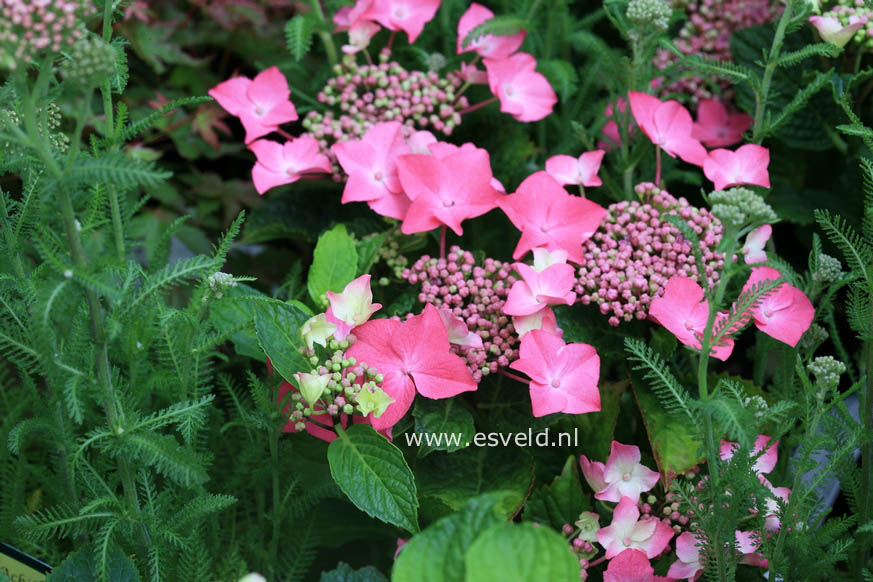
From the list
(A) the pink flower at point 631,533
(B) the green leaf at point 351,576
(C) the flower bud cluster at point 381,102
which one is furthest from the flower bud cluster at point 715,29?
(B) the green leaf at point 351,576

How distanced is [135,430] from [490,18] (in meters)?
0.78

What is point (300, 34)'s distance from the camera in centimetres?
115

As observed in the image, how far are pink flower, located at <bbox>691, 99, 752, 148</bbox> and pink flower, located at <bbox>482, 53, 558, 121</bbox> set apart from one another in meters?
0.26

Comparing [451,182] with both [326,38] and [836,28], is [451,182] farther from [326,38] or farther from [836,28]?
[836,28]

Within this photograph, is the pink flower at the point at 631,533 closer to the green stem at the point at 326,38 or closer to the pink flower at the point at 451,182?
the pink flower at the point at 451,182

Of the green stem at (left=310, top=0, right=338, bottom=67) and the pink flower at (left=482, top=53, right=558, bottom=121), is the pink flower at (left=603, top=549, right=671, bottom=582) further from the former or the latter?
the green stem at (left=310, top=0, right=338, bottom=67)

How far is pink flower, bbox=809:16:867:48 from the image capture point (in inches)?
39.9

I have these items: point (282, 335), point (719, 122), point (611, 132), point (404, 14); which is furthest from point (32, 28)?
point (719, 122)

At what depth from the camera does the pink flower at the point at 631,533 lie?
2.88 ft

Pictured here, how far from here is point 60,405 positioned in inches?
33.7

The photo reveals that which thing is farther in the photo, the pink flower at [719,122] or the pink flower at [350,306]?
the pink flower at [719,122]

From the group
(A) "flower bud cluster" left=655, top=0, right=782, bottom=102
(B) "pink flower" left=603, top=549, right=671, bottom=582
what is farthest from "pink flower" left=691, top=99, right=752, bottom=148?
(B) "pink flower" left=603, top=549, right=671, bottom=582

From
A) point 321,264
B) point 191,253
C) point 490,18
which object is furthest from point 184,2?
point 321,264

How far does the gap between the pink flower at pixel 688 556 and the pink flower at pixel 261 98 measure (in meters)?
0.73
